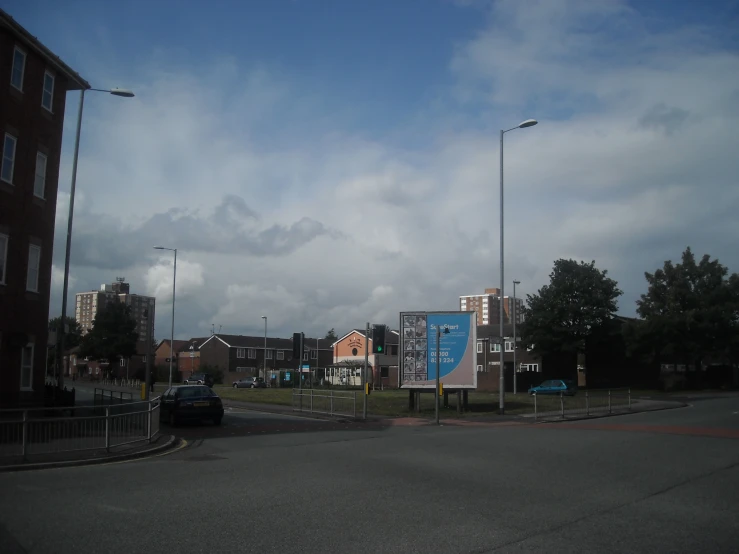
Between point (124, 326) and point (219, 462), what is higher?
point (124, 326)

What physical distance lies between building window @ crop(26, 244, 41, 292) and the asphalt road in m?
11.3

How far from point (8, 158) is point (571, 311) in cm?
5259

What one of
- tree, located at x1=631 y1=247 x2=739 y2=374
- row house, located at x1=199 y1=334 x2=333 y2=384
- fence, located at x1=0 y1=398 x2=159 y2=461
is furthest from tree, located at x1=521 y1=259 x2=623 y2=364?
fence, located at x1=0 y1=398 x2=159 y2=461

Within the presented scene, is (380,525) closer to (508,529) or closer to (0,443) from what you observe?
(508,529)

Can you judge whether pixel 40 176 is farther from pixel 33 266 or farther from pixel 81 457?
pixel 81 457

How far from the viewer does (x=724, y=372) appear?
67812 millimetres

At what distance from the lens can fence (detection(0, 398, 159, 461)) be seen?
540 inches

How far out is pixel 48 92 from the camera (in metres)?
24.7

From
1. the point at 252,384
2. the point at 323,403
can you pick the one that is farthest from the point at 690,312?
the point at 252,384

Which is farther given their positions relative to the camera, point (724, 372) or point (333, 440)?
point (724, 372)

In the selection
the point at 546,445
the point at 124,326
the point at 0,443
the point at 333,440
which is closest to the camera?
the point at 0,443

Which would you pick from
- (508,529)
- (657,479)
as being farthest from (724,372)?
(508,529)

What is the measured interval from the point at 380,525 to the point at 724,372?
7067cm

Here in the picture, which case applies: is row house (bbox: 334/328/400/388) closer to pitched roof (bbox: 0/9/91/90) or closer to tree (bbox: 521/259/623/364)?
tree (bbox: 521/259/623/364)
